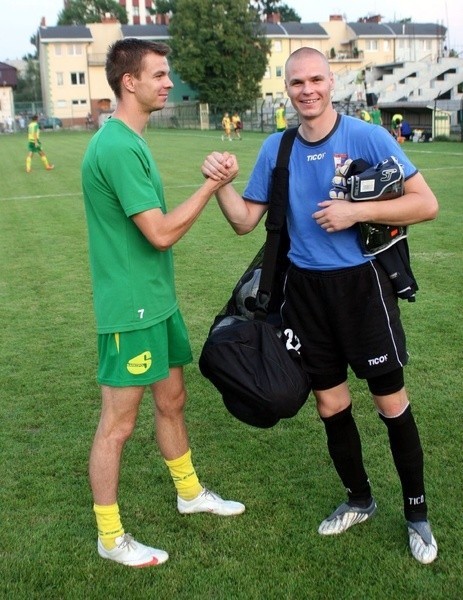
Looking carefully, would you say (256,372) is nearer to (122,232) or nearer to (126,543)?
(122,232)

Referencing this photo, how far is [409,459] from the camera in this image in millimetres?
3389

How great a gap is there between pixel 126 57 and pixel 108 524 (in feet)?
6.69

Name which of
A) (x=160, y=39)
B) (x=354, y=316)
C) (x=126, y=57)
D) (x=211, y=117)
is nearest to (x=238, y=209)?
(x=354, y=316)

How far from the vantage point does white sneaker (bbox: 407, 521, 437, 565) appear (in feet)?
10.8

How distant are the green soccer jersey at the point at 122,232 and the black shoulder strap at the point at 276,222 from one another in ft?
1.53

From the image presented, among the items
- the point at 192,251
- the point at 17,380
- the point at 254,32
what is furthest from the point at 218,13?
the point at 17,380

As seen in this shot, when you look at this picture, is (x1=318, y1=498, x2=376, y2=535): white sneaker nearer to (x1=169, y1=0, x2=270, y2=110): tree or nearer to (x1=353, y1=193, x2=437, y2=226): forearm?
(x1=353, y1=193, x2=437, y2=226): forearm

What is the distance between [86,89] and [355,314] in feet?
266

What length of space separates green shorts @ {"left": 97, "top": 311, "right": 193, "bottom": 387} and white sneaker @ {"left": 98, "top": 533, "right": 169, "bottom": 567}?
75 cm

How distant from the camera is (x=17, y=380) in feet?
18.9

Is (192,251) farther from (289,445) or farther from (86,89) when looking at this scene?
(86,89)

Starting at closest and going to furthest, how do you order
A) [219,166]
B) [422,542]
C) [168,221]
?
[168,221]
[219,166]
[422,542]

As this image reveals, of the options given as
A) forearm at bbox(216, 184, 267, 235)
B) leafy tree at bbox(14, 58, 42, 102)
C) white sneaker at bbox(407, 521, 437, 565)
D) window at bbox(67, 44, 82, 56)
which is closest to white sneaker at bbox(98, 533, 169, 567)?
white sneaker at bbox(407, 521, 437, 565)

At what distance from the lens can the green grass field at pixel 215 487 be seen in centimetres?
322
